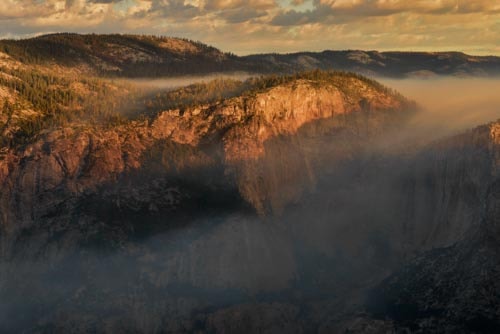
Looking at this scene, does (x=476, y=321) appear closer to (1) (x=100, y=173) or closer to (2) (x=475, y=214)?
(2) (x=475, y=214)

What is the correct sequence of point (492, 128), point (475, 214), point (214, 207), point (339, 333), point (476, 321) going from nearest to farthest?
point (476, 321), point (339, 333), point (475, 214), point (492, 128), point (214, 207)

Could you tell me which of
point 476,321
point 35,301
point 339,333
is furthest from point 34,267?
point 476,321

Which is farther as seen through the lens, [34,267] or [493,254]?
[34,267]

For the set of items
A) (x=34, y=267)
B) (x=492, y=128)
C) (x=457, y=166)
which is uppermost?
(x=492, y=128)

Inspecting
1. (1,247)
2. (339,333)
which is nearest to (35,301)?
(1,247)

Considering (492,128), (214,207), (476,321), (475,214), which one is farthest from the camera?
(214,207)

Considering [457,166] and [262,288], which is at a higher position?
[457,166]

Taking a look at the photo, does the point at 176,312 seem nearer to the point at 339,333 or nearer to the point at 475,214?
the point at 339,333

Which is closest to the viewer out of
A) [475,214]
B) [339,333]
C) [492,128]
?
[339,333]

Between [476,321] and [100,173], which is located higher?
[100,173]
